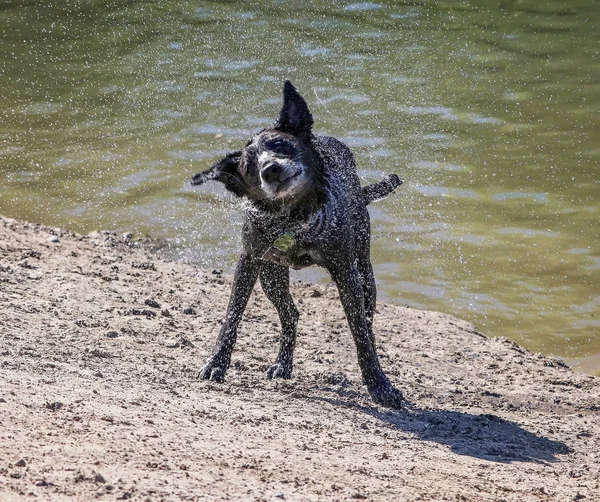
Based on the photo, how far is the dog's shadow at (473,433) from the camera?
6453 mm

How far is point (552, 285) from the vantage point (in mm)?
10523

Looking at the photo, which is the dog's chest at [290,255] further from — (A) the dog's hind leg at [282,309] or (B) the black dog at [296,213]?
(A) the dog's hind leg at [282,309]

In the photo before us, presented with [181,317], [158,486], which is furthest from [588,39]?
[158,486]

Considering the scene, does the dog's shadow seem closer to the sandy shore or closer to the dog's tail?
the sandy shore

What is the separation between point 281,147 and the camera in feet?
21.6

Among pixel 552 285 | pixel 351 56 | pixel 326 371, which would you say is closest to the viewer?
pixel 326 371

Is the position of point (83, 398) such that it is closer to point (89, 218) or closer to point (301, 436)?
point (301, 436)

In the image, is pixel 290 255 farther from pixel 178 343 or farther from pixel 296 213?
pixel 178 343

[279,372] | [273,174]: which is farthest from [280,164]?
[279,372]

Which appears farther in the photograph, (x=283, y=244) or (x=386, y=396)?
(x=386, y=396)

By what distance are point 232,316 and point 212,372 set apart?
383 millimetres

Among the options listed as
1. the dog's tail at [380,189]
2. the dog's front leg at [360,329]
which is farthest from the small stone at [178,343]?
the dog's tail at [380,189]

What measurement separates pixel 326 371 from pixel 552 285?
3.48 meters

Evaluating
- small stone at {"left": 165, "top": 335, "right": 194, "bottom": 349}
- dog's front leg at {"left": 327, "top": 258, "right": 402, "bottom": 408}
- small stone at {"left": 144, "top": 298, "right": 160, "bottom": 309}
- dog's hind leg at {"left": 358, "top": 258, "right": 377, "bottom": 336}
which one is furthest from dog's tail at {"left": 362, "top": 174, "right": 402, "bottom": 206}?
small stone at {"left": 144, "top": 298, "right": 160, "bottom": 309}
